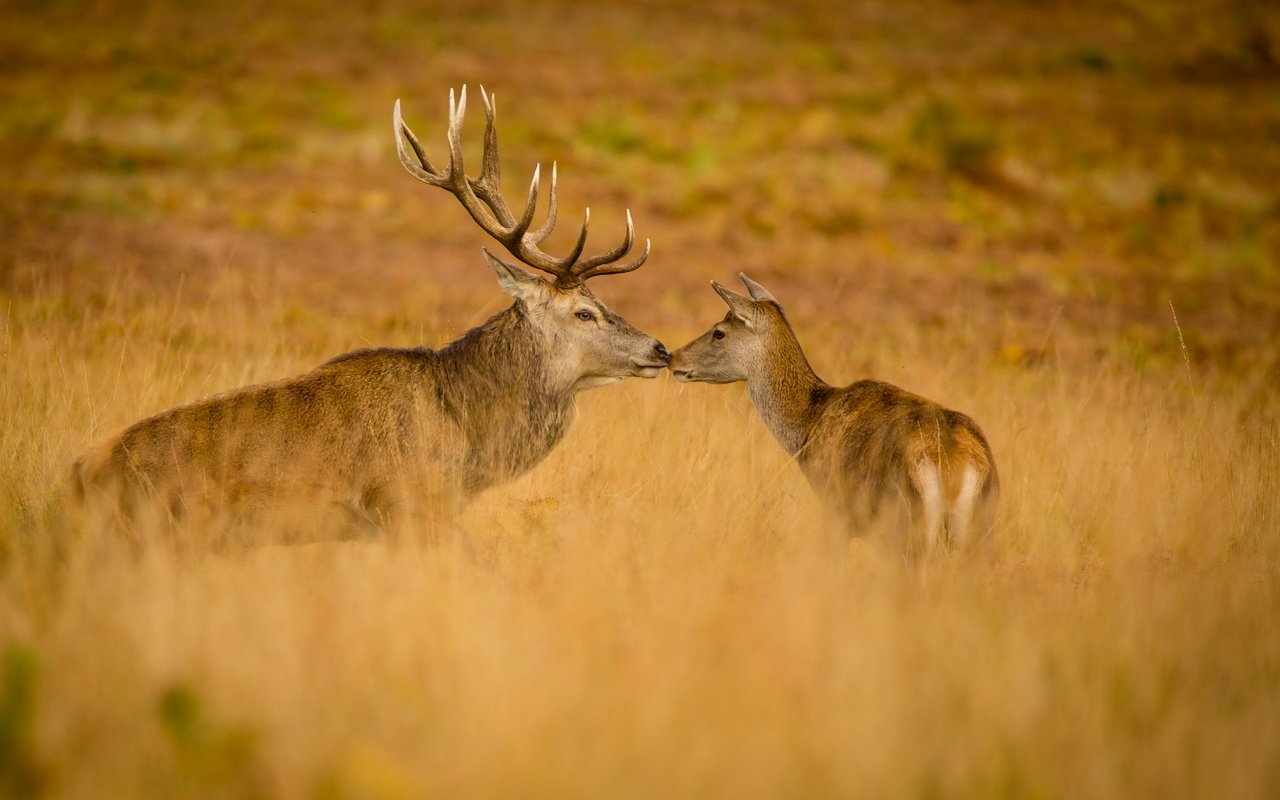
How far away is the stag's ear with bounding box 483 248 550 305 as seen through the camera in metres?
7.07

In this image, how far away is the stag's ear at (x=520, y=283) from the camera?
7074 mm

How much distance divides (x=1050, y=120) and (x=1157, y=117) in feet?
10.7

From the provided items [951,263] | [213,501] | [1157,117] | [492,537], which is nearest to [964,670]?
[492,537]

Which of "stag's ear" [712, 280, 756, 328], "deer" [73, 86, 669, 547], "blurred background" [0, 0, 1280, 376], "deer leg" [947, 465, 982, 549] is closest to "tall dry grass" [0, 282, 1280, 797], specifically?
"deer leg" [947, 465, 982, 549]

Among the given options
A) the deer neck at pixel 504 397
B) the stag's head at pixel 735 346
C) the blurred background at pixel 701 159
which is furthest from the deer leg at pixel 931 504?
the blurred background at pixel 701 159

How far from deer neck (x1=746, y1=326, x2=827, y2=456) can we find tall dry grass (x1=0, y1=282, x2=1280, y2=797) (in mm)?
390

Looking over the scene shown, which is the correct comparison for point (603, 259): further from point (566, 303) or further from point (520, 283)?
point (520, 283)

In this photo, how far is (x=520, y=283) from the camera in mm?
7145

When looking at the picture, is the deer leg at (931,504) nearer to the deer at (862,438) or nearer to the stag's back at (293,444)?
the deer at (862,438)

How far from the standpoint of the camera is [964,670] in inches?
186

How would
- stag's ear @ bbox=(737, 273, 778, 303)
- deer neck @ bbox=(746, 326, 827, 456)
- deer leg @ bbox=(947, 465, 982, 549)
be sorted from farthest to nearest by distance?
stag's ear @ bbox=(737, 273, 778, 303) → deer neck @ bbox=(746, 326, 827, 456) → deer leg @ bbox=(947, 465, 982, 549)

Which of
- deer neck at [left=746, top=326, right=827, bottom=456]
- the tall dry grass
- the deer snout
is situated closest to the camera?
the tall dry grass

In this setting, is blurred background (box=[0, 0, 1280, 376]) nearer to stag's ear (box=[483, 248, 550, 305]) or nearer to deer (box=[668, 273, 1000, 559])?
deer (box=[668, 273, 1000, 559])

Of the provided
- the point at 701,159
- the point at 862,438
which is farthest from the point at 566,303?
the point at 701,159
